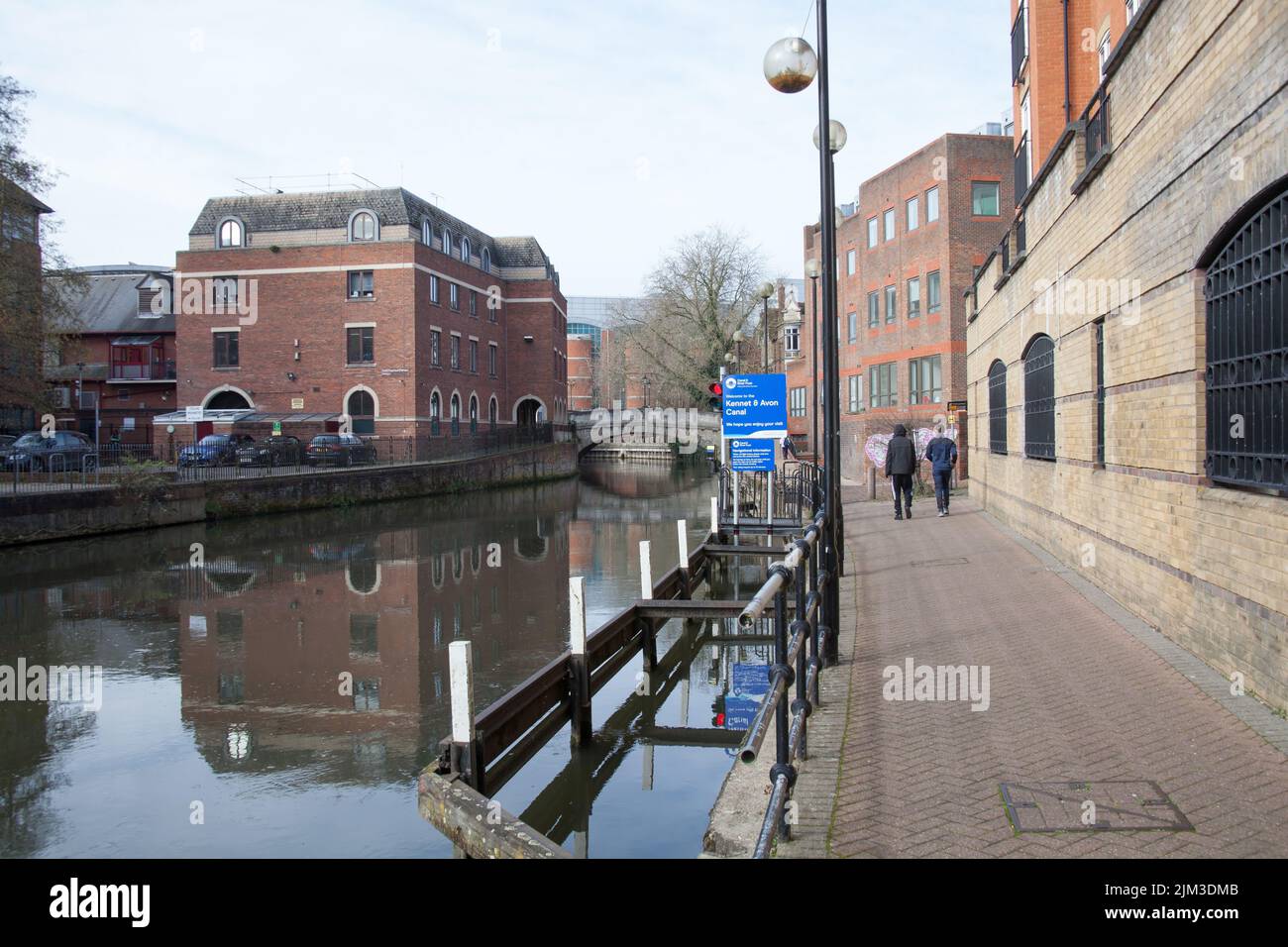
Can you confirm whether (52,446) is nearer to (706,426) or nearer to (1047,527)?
(1047,527)

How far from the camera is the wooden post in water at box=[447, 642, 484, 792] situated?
20.0 feet

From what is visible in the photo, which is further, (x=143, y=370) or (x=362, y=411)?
(x=143, y=370)

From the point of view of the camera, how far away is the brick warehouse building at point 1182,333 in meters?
5.79

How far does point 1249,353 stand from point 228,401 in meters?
46.6

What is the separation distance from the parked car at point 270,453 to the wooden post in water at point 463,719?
92.9 feet

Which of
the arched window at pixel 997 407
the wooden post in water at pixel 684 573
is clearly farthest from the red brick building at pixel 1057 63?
the wooden post in water at pixel 684 573

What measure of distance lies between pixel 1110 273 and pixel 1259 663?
4.80 metres

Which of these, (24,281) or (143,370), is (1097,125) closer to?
(24,281)

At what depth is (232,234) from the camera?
46438 mm

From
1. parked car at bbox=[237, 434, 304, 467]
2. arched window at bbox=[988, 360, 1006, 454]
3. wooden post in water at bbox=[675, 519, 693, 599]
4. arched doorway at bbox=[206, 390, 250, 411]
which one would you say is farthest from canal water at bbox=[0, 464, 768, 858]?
arched doorway at bbox=[206, 390, 250, 411]

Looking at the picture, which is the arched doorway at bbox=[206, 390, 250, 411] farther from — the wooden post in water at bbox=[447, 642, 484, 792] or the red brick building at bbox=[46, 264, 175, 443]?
the wooden post in water at bbox=[447, 642, 484, 792]

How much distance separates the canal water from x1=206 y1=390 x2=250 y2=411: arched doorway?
85.4ft

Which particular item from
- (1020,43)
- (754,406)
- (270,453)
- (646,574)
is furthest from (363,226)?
(646,574)

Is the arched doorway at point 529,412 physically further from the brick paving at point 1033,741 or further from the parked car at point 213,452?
the brick paving at point 1033,741
